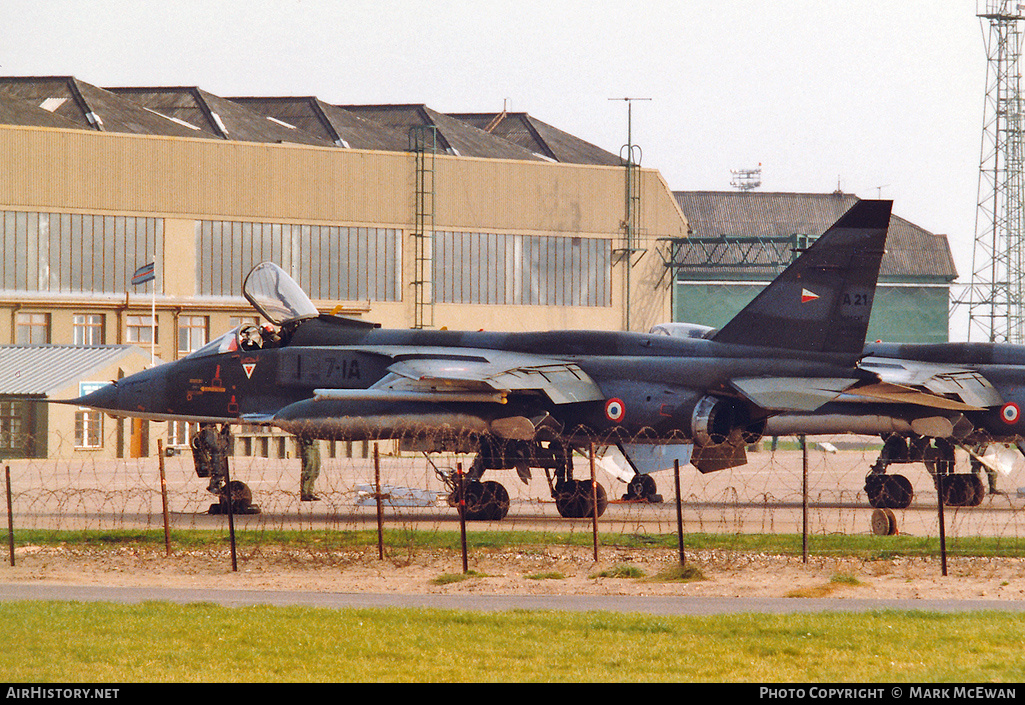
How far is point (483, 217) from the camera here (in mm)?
67312

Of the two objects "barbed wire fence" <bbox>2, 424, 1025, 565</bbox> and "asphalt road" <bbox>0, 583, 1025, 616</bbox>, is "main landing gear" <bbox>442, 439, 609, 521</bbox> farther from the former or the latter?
"asphalt road" <bbox>0, 583, 1025, 616</bbox>

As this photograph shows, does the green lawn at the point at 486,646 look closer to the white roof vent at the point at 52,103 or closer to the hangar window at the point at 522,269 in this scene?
the hangar window at the point at 522,269

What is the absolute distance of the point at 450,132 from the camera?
7350cm

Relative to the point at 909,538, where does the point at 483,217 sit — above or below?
above

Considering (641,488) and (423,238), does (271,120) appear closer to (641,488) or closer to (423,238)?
(423,238)

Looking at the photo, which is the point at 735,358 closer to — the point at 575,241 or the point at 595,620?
the point at 595,620

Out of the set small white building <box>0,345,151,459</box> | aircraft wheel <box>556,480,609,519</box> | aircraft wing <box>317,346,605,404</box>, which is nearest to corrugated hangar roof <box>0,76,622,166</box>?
small white building <box>0,345,151,459</box>

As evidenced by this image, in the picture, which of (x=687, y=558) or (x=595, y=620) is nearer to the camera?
(x=595, y=620)

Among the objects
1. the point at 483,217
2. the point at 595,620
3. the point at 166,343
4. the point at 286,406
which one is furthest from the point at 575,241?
the point at 595,620

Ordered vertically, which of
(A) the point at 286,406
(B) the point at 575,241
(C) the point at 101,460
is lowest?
(C) the point at 101,460

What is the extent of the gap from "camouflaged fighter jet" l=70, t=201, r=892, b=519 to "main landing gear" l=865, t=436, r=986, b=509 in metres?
3.85

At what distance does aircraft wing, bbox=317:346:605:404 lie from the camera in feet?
68.9

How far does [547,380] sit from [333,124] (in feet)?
174
